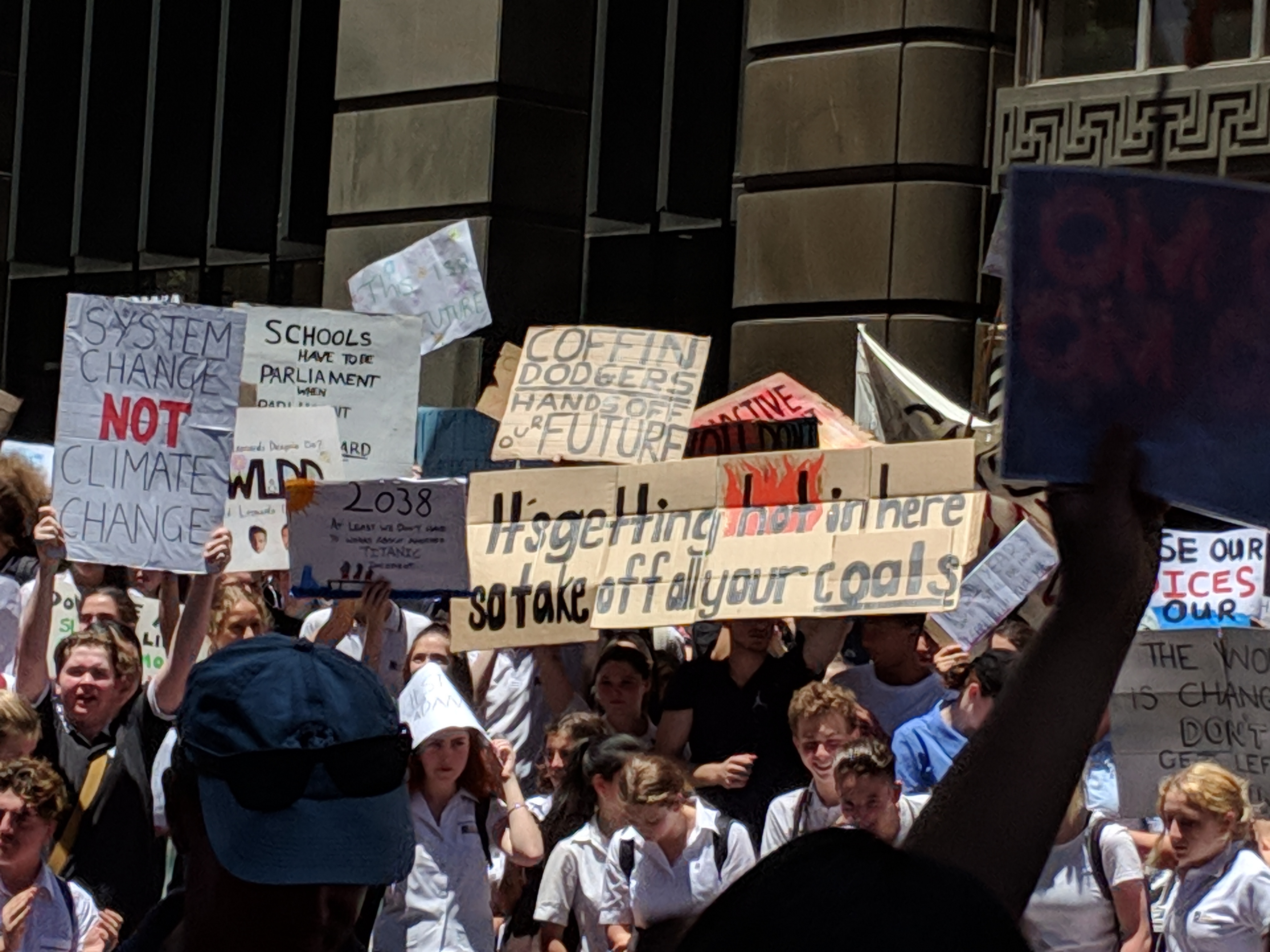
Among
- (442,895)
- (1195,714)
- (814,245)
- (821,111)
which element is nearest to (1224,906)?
(1195,714)

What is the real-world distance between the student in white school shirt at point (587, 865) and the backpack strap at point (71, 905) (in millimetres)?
1599

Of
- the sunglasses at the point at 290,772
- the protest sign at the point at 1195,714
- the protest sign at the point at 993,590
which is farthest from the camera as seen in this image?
the protest sign at the point at 993,590

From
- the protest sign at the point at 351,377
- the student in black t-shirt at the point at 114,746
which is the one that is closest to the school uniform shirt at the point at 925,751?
the student in black t-shirt at the point at 114,746

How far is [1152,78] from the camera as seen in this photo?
35.9ft

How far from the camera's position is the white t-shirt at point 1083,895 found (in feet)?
22.0

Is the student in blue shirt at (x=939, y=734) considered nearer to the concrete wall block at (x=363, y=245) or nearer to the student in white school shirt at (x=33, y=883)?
the student in white school shirt at (x=33, y=883)

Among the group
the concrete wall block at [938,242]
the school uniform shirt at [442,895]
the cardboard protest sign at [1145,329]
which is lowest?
the school uniform shirt at [442,895]

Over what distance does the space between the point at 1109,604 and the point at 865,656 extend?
7.41m

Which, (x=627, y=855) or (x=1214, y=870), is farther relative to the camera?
(x=627, y=855)

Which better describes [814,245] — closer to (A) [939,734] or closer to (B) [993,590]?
(B) [993,590]

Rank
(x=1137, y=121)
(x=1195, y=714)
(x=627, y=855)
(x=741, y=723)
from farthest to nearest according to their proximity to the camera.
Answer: (x=1137, y=121) → (x=741, y=723) → (x=627, y=855) → (x=1195, y=714)

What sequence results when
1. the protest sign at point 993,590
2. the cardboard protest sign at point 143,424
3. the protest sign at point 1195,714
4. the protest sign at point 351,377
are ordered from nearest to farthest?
the protest sign at point 1195,714 < the cardboard protest sign at point 143,424 < the protest sign at point 993,590 < the protest sign at point 351,377

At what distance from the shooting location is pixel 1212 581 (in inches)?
342

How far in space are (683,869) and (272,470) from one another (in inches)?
111
